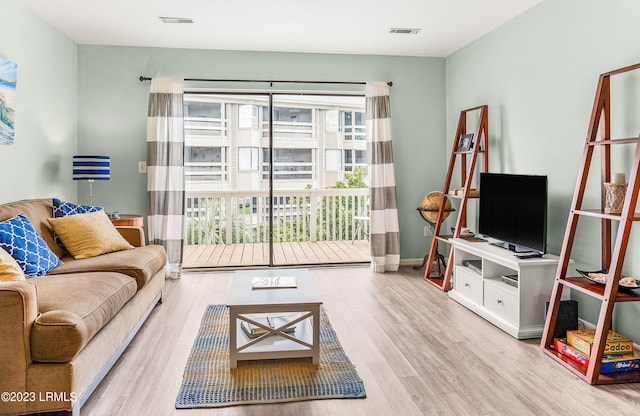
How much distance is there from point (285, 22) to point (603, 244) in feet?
10.8

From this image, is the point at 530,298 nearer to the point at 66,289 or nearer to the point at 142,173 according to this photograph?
the point at 66,289

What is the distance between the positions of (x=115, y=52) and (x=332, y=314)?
383 centimetres

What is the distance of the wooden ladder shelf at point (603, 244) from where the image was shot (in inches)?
102

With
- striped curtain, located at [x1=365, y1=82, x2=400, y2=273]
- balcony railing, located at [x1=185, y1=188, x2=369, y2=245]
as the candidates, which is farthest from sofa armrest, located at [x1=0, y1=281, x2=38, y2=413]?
balcony railing, located at [x1=185, y1=188, x2=369, y2=245]

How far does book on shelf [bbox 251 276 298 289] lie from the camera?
2.91 metres

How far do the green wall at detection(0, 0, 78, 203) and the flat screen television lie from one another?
415cm

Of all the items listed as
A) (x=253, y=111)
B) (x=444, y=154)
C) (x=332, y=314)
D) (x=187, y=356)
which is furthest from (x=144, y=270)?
(x=444, y=154)

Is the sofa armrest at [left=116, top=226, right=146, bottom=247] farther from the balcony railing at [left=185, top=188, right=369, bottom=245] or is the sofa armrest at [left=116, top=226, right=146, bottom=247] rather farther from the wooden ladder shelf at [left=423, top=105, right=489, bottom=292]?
the wooden ladder shelf at [left=423, top=105, right=489, bottom=292]

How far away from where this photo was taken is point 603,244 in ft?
10.1

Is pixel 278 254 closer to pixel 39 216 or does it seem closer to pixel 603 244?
pixel 39 216

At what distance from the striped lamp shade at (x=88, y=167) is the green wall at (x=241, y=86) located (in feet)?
2.27

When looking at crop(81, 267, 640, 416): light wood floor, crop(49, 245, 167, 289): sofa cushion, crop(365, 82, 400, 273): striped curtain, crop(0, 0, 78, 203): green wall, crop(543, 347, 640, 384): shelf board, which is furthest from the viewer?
crop(365, 82, 400, 273): striped curtain

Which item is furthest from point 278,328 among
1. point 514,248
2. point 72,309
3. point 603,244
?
point 603,244

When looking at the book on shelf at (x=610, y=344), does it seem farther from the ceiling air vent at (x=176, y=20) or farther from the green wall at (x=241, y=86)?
the ceiling air vent at (x=176, y=20)
